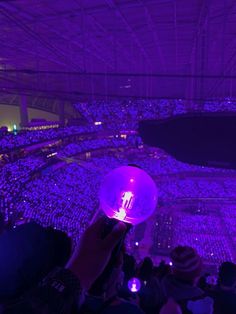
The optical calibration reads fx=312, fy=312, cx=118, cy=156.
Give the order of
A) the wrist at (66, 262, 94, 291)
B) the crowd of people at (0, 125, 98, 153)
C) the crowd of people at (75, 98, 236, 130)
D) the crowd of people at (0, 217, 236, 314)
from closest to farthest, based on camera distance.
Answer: the crowd of people at (0, 217, 236, 314)
the wrist at (66, 262, 94, 291)
the crowd of people at (0, 125, 98, 153)
the crowd of people at (75, 98, 236, 130)

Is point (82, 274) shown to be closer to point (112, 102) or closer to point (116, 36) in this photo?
point (116, 36)

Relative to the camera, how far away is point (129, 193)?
147 centimetres

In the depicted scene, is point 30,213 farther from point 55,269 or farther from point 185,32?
point 55,269

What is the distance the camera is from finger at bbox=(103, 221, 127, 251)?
994 mm

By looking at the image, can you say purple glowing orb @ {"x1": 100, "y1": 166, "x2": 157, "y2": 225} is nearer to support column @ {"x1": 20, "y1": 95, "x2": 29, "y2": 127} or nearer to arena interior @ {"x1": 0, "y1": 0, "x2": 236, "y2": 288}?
arena interior @ {"x1": 0, "y1": 0, "x2": 236, "y2": 288}

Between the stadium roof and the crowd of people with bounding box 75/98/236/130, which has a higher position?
the stadium roof

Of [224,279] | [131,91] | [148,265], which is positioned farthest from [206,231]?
[224,279]

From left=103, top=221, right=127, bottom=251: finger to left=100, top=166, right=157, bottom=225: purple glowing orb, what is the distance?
1.16 feet

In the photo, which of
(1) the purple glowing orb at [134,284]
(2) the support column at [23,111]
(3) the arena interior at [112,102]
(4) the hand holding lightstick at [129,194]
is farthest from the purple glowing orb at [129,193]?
(2) the support column at [23,111]

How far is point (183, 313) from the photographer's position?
1898 mm

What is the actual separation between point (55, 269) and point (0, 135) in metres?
16.2

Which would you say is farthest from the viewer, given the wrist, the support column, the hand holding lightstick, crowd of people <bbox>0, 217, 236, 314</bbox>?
the support column

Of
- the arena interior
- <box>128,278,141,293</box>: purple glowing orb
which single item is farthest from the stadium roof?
<box>128,278,141,293</box>: purple glowing orb

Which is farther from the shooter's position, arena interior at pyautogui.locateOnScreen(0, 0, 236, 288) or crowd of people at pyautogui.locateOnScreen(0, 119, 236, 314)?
arena interior at pyautogui.locateOnScreen(0, 0, 236, 288)
